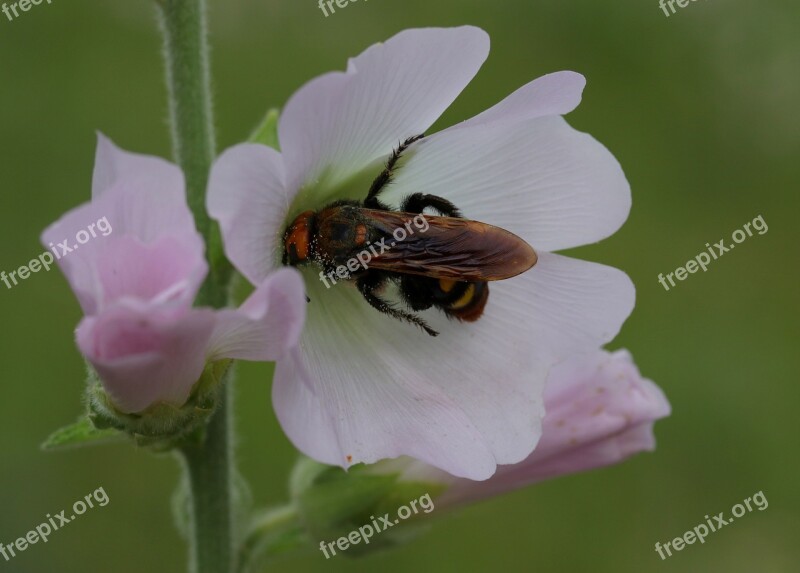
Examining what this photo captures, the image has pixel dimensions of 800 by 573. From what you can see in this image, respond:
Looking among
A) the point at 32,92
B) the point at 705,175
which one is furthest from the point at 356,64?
the point at 705,175

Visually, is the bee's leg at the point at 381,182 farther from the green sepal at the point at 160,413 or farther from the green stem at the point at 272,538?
the green stem at the point at 272,538

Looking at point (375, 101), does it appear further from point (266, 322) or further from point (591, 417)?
point (591, 417)

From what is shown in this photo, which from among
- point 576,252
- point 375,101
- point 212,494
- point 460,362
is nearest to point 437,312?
point 460,362

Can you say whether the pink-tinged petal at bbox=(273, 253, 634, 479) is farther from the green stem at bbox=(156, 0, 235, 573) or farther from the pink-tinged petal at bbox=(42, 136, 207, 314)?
the pink-tinged petal at bbox=(42, 136, 207, 314)

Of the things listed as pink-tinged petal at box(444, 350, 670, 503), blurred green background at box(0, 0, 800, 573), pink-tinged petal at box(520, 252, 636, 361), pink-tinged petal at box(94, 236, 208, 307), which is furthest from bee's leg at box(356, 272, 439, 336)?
blurred green background at box(0, 0, 800, 573)

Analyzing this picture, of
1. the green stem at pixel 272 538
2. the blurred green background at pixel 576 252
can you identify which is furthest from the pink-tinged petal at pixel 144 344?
the blurred green background at pixel 576 252
